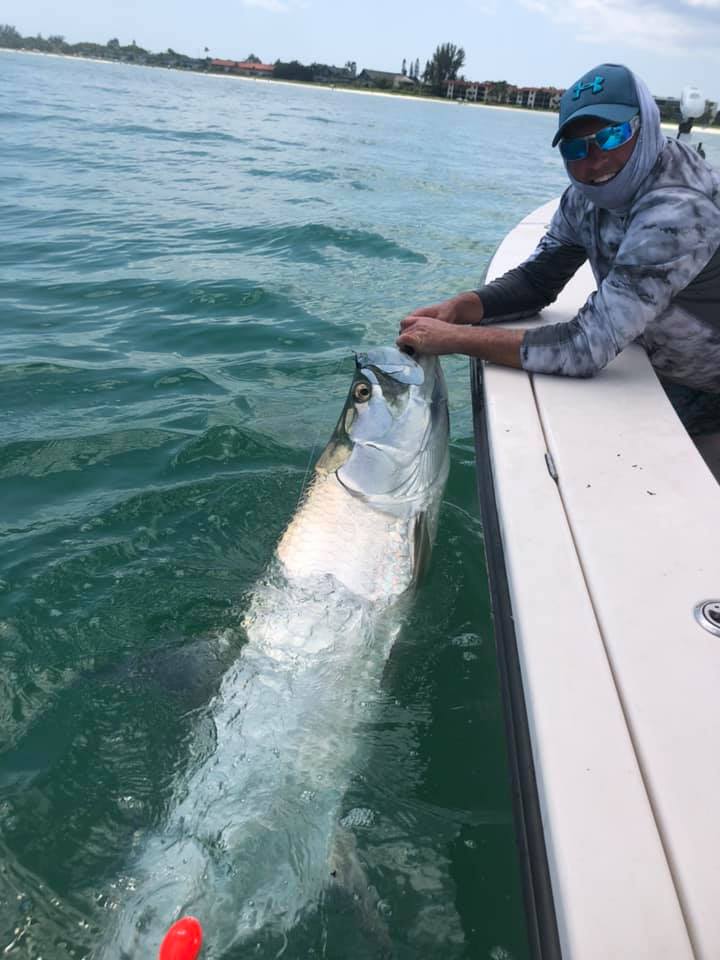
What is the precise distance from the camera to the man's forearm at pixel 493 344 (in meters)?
2.83

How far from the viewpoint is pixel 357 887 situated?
1.96 m

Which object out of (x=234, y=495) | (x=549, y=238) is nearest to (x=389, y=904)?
(x=234, y=495)

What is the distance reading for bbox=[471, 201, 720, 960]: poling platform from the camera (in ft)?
3.88

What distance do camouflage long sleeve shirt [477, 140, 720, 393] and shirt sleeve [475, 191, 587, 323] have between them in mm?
26

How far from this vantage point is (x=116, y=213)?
32.6 feet

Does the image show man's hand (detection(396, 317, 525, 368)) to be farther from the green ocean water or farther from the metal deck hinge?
the green ocean water

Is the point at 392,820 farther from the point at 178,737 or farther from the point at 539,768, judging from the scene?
the point at 539,768

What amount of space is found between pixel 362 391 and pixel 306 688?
1.05 m

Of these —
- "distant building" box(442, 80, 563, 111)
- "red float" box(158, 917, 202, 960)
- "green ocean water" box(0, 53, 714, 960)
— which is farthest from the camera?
"distant building" box(442, 80, 563, 111)

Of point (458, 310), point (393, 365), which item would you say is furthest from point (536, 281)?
point (393, 365)

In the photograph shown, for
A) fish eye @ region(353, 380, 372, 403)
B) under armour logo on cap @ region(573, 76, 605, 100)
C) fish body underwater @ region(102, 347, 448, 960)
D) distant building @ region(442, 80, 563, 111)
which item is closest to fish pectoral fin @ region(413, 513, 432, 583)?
fish body underwater @ region(102, 347, 448, 960)

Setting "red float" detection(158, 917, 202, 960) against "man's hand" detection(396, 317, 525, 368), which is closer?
"red float" detection(158, 917, 202, 960)

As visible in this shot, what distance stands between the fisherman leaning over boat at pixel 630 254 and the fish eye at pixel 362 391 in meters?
0.27

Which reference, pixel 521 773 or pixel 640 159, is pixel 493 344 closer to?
pixel 640 159
